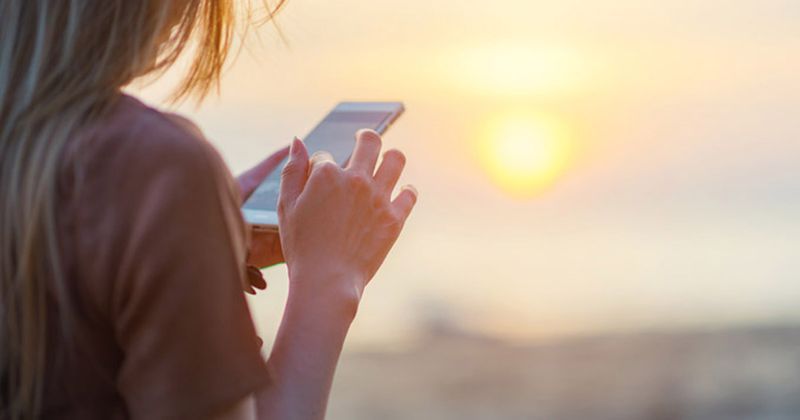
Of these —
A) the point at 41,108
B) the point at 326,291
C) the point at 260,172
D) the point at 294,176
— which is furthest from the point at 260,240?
the point at 41,108

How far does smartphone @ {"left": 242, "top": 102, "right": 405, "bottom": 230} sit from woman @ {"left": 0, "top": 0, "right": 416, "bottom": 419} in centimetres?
81

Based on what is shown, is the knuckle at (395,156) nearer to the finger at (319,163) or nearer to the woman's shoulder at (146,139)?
the finger at (319,163)

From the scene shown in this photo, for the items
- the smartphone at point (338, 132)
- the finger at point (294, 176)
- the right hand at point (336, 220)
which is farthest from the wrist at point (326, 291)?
the smartphone at point (338, 132)

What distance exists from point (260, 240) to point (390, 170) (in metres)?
0.29

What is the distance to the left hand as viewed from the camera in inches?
75.0

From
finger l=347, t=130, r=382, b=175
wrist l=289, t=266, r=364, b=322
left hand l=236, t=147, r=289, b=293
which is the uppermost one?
finger l=347, t=130, r=382, b=175

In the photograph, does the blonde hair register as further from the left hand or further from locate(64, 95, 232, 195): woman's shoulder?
the left hand

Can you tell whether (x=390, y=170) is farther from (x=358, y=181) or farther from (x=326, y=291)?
(x=326, y=291)

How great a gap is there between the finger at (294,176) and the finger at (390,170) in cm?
12

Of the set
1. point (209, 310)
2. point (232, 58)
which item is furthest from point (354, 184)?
point (209, 310)

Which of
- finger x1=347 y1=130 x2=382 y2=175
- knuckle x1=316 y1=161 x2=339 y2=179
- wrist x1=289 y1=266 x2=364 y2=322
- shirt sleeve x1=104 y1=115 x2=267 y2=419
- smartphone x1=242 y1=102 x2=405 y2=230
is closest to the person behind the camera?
shirt sleeve x1=104 y1=115 x2=267 y2=419

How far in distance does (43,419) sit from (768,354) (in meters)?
13.4

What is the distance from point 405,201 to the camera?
6.66 ft

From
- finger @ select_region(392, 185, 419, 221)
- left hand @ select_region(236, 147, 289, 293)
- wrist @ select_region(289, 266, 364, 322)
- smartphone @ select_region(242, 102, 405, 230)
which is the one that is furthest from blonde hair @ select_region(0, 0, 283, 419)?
smartphone @ select_region(242, 102, 405, 230)
